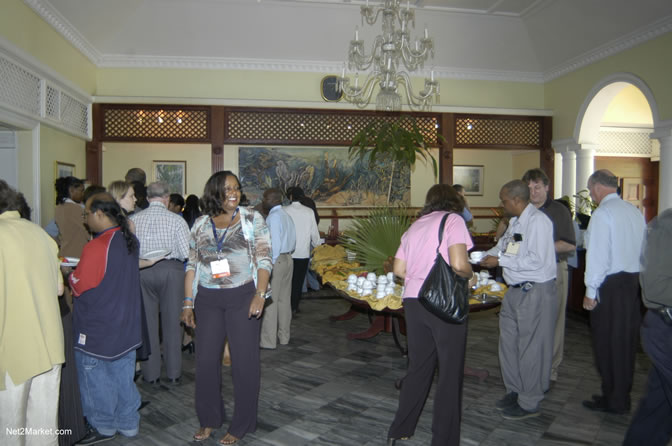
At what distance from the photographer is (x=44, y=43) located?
5.55m

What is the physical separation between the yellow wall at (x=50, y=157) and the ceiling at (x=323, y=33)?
53.9 inches

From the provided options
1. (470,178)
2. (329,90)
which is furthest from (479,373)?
(470,178)

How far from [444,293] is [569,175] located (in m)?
6.78

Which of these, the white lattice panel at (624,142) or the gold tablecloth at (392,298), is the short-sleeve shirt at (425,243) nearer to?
the gold tablecloth at (392,298)

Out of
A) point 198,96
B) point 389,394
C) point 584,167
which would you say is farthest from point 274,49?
point 389,394

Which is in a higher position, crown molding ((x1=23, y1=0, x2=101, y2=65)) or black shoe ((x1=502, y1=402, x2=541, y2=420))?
crown molding ((x1=23, y1=0, x2=101, y2=65))

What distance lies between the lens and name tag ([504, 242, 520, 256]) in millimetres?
2984

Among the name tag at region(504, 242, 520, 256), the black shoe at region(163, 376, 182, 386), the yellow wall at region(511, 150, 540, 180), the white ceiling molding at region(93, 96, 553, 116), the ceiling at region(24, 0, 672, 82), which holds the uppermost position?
the ceiling at region(24, 0, 672, 82)

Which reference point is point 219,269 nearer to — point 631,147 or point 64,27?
point 64,27

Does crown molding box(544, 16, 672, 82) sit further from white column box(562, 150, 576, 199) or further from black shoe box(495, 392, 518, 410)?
black shoe box(495, 392, 518, 410)

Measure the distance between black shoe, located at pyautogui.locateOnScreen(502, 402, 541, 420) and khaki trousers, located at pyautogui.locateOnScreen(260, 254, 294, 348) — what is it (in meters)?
2.25

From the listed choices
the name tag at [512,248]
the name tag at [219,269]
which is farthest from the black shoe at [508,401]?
the name tag at [219,269]

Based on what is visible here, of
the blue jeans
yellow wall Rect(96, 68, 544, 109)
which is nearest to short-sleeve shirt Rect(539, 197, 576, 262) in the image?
the blue jeans

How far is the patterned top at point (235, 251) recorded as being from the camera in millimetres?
2570
